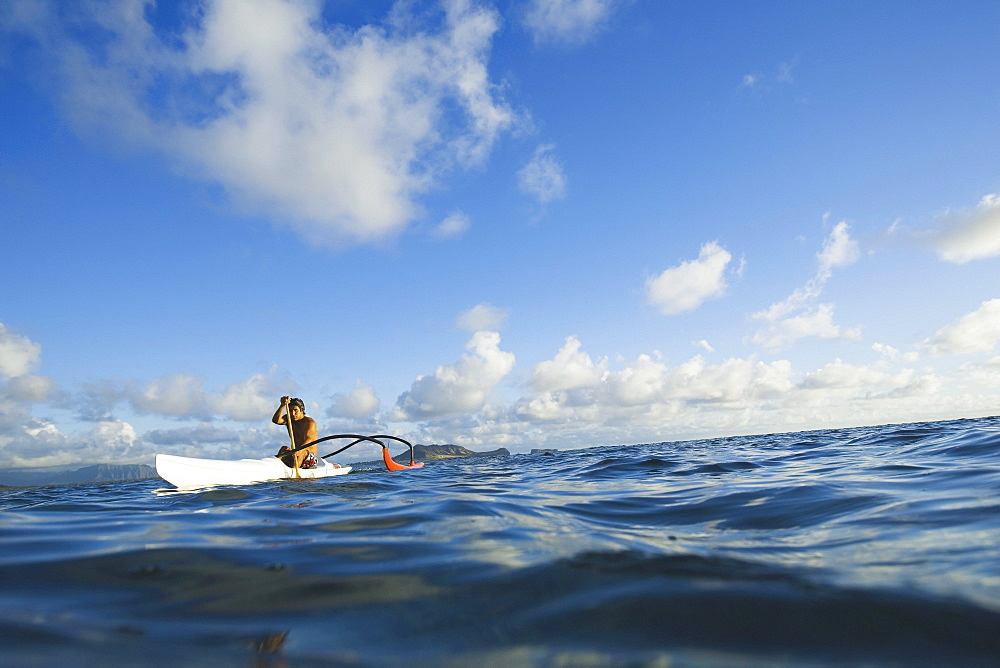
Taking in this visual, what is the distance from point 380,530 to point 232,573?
1.66 metres

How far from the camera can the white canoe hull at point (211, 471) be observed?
11680 mm

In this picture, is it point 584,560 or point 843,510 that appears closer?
point 584,560

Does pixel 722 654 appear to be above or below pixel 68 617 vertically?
below

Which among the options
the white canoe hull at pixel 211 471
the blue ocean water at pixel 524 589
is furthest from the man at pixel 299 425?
the blue ocean water at pixel 524 589

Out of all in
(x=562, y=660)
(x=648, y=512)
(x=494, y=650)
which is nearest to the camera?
(x=562, y=660)

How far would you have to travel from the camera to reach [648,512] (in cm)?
573

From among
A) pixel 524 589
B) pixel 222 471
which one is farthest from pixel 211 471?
pixel 524 589

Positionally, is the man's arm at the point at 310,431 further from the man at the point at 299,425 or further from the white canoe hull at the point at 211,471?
the white canoe hull at the point at 211,471

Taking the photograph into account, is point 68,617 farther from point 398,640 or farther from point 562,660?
point 562,660

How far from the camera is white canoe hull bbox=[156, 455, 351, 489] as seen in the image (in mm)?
11680

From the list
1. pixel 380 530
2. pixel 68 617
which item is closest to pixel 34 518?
pixel 380 530

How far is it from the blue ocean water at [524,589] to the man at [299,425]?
1113 centimetres

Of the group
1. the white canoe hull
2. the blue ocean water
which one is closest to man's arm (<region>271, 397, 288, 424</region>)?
the white canoe hull

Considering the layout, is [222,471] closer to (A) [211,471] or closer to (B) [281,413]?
(A) [211,471]
